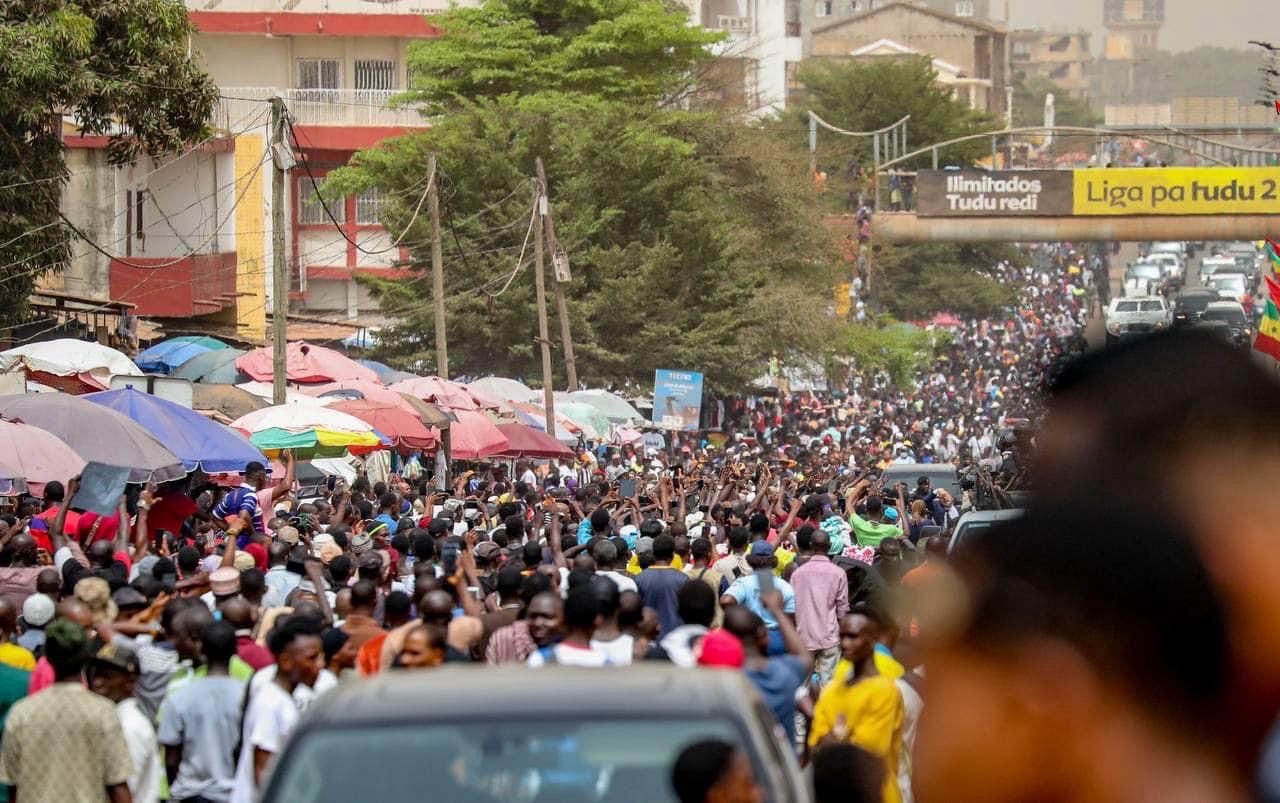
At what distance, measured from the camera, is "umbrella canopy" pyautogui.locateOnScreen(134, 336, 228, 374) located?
30469mm

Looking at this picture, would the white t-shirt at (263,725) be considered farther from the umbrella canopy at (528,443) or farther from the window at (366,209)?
the window at (366,209)

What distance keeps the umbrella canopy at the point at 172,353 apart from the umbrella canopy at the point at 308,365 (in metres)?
2.19

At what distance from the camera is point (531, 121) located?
135 ft

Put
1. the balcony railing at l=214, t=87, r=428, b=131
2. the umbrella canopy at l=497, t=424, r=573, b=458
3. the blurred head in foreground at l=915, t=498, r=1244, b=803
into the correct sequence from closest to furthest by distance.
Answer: the blurred head in foreground at l=915, t=498, r=1244, b=803, the umbrella canopy at l=497, t=424, r=573, b=458, the balcony railing at l=214, t=87, r=428, b=131

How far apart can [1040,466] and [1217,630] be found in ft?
0.46

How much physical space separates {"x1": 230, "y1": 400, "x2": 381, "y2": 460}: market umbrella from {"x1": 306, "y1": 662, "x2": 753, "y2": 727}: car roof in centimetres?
1487

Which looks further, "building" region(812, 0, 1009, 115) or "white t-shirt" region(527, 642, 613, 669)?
"building" region(812, 0, 1009, 115)

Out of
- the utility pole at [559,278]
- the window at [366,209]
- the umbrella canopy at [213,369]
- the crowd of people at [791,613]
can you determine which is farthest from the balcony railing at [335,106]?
the crowd of people at [791,613]

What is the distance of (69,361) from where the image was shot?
2316 centimetres

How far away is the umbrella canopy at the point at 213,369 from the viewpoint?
2977 cm

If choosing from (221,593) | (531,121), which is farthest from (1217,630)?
(531,121)

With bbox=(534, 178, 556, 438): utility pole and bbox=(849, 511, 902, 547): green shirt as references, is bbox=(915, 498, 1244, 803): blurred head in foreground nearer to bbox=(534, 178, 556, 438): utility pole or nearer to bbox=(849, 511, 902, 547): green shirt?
bbox=(849, 511, 902, 547): green shirt

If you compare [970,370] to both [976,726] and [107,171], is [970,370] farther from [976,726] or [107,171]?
[976,726]

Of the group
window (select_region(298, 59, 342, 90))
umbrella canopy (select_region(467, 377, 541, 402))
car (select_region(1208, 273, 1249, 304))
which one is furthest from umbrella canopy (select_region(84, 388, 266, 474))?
car (select_region(1208, 273, 1249, 304))
